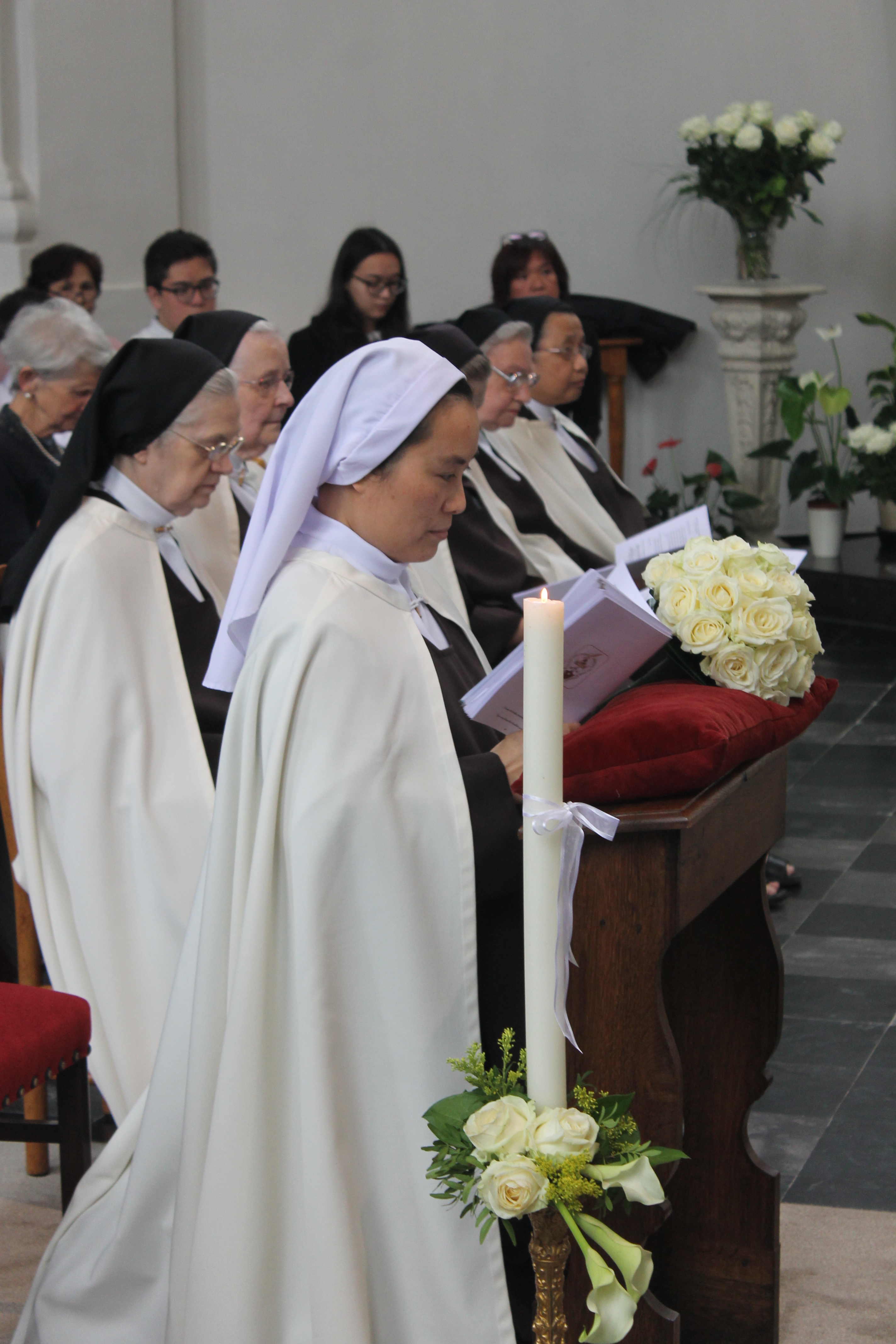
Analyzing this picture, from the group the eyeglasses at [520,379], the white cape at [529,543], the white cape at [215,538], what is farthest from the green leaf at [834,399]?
the white cape at [215,538]

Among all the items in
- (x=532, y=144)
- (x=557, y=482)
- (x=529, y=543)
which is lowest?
(x=529, y=543)

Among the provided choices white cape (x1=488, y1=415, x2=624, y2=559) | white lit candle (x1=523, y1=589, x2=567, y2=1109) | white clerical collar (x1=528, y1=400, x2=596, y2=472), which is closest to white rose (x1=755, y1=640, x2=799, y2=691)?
white lit candle (x1=523, y1=589, x2=567, y2=1109)

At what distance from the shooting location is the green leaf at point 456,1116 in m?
1.52

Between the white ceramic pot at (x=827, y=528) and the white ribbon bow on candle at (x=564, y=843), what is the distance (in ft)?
24.6

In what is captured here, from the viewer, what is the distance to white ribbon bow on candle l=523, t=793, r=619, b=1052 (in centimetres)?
143

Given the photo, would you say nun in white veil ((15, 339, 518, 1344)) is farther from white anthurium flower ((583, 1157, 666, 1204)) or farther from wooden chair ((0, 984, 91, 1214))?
white anthurium flower ((583, 1157, 666, 1204))

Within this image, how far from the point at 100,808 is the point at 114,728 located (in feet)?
0.53

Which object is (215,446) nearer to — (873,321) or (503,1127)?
(503,1127)

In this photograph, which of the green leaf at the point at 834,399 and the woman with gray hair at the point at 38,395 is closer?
the woman with gray hair at the point at 38,395

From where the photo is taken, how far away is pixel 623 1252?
1465 mm

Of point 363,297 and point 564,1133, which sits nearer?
point 564,1133

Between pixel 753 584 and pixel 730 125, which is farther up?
pixel 730 125

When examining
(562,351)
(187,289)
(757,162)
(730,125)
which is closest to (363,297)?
(187,289)

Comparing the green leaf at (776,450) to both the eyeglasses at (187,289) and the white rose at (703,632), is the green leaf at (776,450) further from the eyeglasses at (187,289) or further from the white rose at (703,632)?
the white rose at (703,632)
